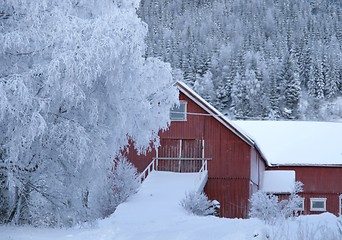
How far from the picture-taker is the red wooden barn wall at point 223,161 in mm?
28406

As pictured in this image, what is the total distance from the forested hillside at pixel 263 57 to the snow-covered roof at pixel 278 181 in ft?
127

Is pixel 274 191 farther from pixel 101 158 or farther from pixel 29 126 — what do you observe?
pixel 29 126

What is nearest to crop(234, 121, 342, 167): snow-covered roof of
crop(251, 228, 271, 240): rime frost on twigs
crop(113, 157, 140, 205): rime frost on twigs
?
crop(113, 157, 140, 205): rime frost on twigs

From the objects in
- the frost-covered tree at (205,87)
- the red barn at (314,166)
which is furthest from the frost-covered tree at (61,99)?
the frost-covered tree at (205,87)

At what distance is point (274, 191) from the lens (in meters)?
33.0

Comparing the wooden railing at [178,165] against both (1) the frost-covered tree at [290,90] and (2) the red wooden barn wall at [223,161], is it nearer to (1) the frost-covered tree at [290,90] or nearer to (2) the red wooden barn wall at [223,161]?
(2) the red wooden barn wall at [223,161]

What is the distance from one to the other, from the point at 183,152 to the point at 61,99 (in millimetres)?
15768

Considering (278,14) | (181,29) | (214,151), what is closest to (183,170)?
(214,151)

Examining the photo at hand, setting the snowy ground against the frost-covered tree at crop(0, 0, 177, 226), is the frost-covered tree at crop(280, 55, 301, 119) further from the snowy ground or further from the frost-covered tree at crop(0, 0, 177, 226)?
the snowy ground

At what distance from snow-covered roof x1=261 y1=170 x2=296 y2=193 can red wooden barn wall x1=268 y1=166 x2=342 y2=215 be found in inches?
20.7

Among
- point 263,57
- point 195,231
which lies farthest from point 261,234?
point 263,57

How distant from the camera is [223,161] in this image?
93.4 feet

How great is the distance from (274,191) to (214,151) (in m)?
6.49

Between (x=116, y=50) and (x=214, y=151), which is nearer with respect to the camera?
(x=116, y=50)
